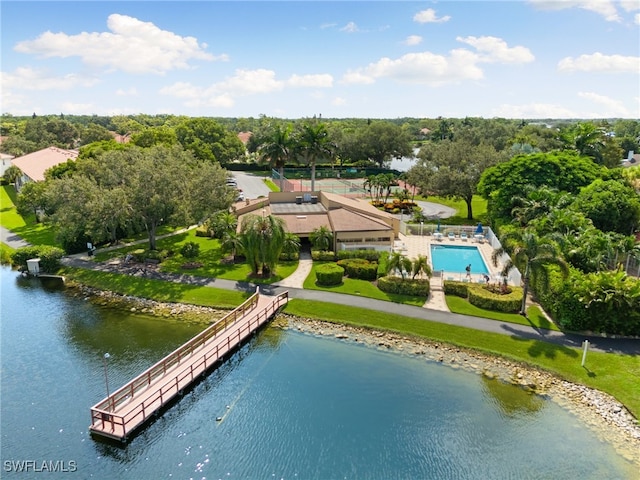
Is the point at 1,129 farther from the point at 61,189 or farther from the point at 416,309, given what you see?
the point at 416,309

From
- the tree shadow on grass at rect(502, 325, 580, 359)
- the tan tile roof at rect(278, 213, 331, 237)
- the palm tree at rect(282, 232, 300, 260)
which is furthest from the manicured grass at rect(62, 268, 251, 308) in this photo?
the tree shadow on grass at rect(502, 325, 580, 359)

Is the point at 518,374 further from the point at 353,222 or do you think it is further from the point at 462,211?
the point at 462,211

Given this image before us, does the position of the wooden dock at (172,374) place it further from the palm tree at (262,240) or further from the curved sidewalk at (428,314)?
the palm tree at (262,240)

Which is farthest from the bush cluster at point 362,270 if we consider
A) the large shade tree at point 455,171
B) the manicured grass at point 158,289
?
the large shade tree at point 455,171

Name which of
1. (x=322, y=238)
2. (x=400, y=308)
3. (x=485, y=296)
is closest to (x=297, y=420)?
(x=400, y=308)

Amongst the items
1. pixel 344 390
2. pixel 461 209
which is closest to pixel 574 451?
pixel 344 390

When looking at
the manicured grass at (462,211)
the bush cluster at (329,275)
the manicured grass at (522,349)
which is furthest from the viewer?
the manicured grass at (462,211)

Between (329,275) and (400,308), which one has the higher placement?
(329,275)
